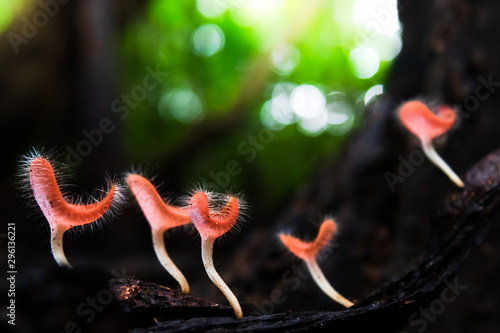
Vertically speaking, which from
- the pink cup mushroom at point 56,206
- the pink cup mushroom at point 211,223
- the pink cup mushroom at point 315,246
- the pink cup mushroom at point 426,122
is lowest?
the pink cup mushroom at point 315,246

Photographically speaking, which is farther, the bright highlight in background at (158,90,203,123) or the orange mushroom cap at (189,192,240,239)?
the bright highlight in background at (158,90,203,123)

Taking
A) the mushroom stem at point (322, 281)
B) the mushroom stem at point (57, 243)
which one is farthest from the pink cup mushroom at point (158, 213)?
the mushroom stem at point (322, 281)

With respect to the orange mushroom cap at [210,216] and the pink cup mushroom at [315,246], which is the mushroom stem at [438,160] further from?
the orange mushroom cap at [210,216]

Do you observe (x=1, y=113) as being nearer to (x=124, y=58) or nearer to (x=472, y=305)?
(x=124, y=58)

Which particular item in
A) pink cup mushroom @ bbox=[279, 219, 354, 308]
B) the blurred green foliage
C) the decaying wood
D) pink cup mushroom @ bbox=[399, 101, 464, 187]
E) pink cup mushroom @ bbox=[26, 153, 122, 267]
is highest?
the blurred green foliage

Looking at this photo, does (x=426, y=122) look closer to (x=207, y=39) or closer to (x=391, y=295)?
(x=391, y=295)

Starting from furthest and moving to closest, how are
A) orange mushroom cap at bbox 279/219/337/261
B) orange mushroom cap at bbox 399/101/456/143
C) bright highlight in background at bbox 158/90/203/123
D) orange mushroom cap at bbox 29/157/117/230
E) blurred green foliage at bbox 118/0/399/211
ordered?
bright highlight in background at bbox 158/90/203/123
blurred green foliage at bbox 118/0/399/211
orange mushroom cap at bbox 399/101/456/143
orange mushroom cap at bbox 279/219/337/261
orange mushroom cap at bbox 29/157/117/230

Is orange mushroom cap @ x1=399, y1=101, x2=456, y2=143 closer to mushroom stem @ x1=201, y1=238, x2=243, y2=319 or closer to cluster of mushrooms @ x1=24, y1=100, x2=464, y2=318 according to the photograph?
cluster of mushrooms @ x1=24, y1=100, x2=464, y2=318

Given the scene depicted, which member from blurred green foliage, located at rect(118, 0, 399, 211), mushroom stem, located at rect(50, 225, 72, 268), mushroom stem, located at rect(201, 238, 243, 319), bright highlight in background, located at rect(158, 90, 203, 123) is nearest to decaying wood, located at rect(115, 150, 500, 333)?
mushroom stem, located at rect(201, 238, 243, 319)

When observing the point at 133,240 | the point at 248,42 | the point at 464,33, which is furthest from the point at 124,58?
the point at 464,33
